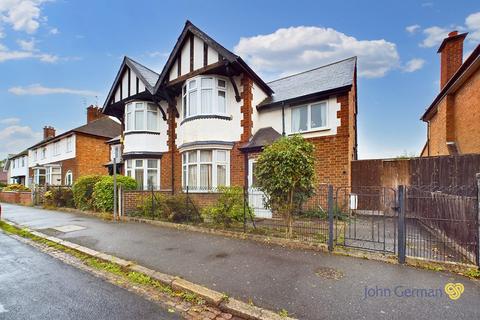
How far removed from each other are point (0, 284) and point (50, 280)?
0.79 meters

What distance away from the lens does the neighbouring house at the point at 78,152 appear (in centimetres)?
2484

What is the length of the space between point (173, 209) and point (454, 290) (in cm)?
821

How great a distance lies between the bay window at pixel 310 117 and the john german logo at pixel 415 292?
7.97 meters

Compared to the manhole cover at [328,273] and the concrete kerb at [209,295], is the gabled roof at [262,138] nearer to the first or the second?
the manhole cover at [328,273]

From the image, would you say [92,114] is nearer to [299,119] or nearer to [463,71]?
[299,119]

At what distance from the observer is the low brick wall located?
20.6 m

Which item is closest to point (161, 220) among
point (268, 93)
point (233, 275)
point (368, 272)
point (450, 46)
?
point (233, 275)

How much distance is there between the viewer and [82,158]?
24859mm

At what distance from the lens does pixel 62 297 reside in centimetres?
406

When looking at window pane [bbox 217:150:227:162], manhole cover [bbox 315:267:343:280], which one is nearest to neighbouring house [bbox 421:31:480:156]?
manhole cover [bbox 315:267:343:280]

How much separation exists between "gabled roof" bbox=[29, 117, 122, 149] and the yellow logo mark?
2837 cm

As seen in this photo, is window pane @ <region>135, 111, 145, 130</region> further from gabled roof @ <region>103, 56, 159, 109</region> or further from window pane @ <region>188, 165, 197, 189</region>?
window pane @ <region>188, 165, 197, 189</region>

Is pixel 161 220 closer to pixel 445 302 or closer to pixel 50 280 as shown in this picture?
pixel 50 280

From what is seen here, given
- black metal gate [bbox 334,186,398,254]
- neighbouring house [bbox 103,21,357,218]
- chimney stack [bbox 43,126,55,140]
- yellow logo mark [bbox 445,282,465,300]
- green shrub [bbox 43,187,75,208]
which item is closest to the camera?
yellow logo mark [bbox 445,282,465,300]
